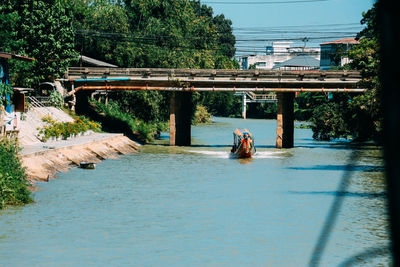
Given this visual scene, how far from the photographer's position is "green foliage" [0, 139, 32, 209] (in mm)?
25498

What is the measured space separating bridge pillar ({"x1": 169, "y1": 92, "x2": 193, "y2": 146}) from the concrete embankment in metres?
5.20

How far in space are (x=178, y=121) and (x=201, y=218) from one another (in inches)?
1511

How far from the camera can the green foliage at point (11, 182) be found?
25.5 meters

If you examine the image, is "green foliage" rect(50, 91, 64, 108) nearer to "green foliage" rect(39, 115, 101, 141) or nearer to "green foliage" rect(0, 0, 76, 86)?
"green foliage" rect(0, 0, 76, 86)

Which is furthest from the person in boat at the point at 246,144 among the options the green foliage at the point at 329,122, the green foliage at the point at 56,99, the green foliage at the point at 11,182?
the green foliage at the point at 11,182

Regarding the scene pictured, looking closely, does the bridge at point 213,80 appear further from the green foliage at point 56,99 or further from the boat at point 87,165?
the boat at point 87,165

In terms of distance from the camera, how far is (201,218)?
25109 millimetres

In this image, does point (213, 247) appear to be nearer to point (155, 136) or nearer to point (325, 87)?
point (325, 87)

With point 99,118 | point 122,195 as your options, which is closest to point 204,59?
point 99,118

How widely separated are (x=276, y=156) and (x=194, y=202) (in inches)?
1004

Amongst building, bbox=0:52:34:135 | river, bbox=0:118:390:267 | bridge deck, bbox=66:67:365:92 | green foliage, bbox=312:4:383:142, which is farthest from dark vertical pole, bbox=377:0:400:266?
bridge deck, bbox=66:67:365:92

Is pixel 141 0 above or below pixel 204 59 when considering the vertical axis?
above

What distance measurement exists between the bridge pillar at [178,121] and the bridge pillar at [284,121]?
953 centimetres

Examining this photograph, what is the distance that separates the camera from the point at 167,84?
198 ft
